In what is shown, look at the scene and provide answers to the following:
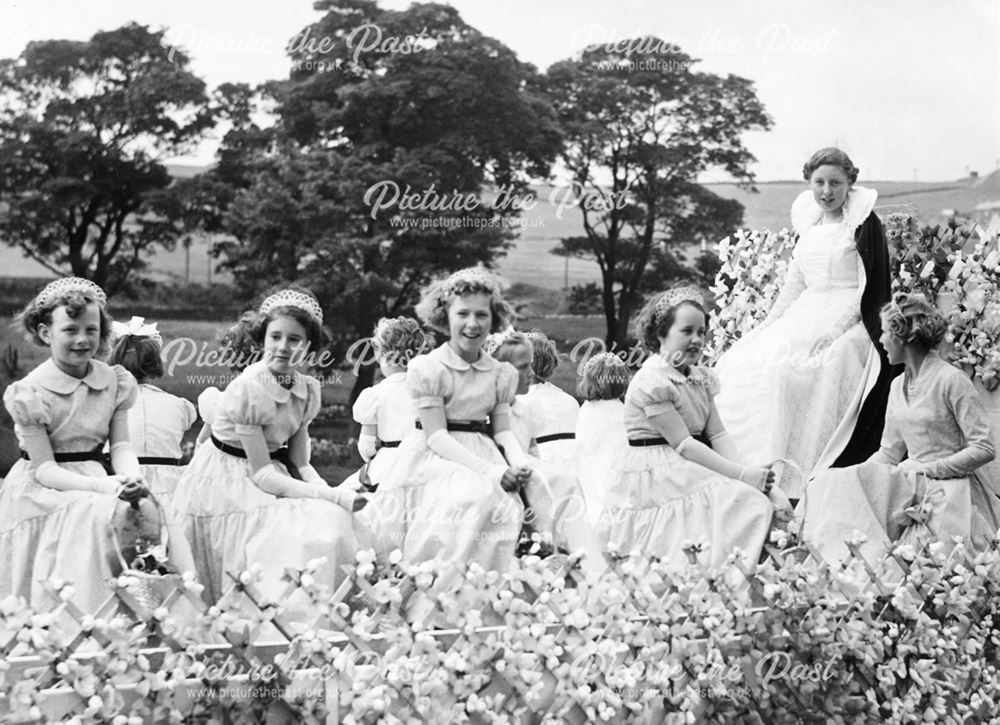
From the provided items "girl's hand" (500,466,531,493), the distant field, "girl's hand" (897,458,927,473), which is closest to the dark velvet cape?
"girl's hand" (897,458,927,473)

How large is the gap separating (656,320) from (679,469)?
2.21 ft

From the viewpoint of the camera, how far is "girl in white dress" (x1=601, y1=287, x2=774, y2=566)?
5.52m

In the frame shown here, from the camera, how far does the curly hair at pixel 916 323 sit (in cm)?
605

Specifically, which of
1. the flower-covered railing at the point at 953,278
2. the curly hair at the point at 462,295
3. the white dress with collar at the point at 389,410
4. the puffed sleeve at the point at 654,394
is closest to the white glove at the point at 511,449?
the curly hair at the point at 462,295

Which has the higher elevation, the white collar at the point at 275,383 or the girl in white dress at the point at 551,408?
the white collar at the point at 275,383

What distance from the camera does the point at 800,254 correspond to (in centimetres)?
736

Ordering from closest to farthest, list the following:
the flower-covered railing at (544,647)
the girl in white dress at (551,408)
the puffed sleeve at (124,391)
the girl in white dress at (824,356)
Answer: the flower-covered railing at (544,647), the puffed sleeve at (124,391), the girl in white dress at (824,356), the girl in white dress at (551,408)

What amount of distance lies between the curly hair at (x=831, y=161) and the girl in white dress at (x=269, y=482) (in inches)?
122

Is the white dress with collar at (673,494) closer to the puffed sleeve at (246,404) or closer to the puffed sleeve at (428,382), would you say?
the puffed sleeve at (428,382)

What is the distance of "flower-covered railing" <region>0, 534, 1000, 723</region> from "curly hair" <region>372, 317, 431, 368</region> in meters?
2.62

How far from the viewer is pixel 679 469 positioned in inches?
225

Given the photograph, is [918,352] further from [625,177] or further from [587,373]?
[625,177]

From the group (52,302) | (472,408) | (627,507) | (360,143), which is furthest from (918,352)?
(360,143)

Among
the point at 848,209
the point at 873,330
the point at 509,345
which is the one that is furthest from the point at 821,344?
the point at 509,345
